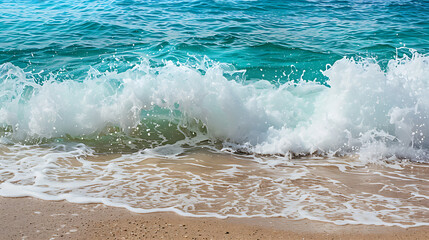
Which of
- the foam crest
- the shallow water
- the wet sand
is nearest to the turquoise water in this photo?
the foam crest

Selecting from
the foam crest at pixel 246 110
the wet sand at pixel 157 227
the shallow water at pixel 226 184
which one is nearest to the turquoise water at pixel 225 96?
the foam crest at pixel 246 110

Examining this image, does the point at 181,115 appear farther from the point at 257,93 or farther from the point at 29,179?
the point at 29,179

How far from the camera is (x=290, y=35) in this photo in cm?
962

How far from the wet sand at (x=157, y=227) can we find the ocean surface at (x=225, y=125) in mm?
141

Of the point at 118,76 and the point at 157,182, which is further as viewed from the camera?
the point at 118,76

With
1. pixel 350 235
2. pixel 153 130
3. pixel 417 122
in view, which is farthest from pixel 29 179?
pixel 417 122

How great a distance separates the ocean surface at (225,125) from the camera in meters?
3.70

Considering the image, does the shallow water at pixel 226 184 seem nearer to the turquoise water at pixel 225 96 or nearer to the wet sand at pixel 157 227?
the wet sand at pixel 157 227

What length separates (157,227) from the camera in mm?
3084

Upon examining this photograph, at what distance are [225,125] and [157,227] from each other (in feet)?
8.59

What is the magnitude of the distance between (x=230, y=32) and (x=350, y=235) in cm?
767

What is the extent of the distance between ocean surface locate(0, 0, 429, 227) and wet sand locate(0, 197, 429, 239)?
0.46 feet

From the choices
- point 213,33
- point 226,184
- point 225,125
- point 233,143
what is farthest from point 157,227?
point 213,33

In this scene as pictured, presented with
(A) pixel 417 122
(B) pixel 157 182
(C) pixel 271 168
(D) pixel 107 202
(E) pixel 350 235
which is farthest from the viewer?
(A) pixel 417 122
